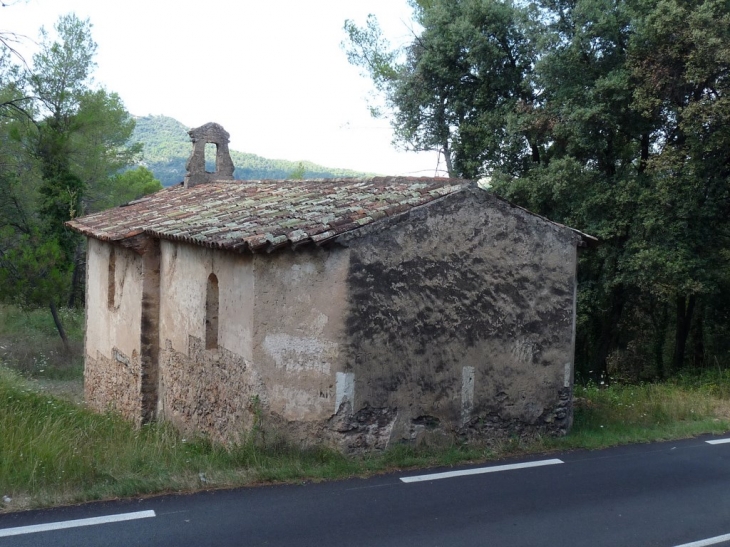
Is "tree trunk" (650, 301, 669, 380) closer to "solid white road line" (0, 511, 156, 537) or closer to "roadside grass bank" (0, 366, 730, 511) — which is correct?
"roadside grass bank" (0, 366, 730, 511)

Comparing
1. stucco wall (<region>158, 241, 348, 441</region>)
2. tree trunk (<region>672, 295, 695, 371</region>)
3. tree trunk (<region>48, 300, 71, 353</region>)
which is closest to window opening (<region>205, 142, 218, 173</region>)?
tree trunk (<region>48, 300, 71, 353</region>)

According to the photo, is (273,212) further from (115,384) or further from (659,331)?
(659,331)

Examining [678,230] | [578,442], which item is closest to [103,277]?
[578,442]

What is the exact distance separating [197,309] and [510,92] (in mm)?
Result: 12359

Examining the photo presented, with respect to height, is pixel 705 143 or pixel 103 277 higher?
pixel 705 143

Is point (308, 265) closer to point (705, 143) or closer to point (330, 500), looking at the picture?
point (330, 500)

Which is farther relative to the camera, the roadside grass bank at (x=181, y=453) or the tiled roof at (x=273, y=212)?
the tiled roof at (x=273, y=212)

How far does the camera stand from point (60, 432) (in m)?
8.50

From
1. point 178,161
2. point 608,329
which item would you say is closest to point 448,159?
point 608,329

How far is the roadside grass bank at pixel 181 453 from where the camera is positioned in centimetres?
700

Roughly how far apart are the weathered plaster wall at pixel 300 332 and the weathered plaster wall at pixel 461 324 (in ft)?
0.69

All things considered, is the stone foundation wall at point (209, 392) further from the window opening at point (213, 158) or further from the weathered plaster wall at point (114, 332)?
the window opening at point (213, 158)

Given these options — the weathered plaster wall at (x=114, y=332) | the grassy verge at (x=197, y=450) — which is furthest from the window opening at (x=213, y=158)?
the grassy verge at (x=197, y=450)

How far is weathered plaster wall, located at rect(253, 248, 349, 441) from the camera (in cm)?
873
